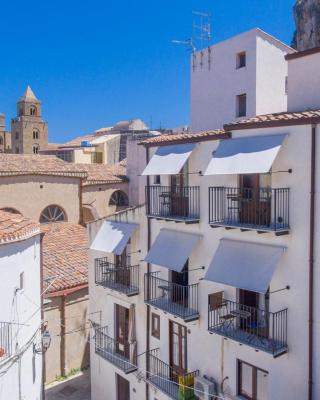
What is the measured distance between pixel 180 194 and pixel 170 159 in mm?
1524

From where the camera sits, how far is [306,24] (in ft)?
181

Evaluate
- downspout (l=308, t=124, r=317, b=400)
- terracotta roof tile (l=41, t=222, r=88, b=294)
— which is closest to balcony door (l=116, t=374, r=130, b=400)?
terracotta roof tile (l=41, t=222, r=88, b=294)

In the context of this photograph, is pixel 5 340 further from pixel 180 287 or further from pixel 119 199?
pixel 119 199

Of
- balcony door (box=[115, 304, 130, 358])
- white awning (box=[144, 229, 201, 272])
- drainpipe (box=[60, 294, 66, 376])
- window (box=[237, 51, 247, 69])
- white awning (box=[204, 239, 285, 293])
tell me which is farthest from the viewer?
window (box=[237, 51, 247, 69])

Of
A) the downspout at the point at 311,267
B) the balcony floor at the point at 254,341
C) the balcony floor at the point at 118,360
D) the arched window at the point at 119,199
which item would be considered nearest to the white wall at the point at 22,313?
the balcony floor at the point at 118,360

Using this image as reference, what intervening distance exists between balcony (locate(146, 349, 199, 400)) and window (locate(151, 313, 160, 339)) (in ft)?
2.09

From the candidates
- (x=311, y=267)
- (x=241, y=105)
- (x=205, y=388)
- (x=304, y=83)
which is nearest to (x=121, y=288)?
(x=205, y=388)

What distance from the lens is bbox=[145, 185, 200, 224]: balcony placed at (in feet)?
51.6

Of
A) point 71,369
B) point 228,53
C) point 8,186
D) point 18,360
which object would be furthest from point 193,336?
point 8,186

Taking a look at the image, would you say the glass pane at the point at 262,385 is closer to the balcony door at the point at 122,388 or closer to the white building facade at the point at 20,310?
the balcony door at the point at 122,388

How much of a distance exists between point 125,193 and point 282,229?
28.0 m

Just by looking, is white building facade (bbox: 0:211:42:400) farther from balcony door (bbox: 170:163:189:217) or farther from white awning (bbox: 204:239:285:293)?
white awning (bbox: 204:239:285:293)

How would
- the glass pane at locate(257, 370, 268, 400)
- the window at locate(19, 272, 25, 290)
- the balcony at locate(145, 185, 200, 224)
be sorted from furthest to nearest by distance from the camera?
the balcony at locate(145, 185, 200, 224) < the window at locate(19, 272, 25, 290) < the glass pane at locate(257, 370, 268, 400)

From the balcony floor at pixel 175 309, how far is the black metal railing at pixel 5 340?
530 cm
